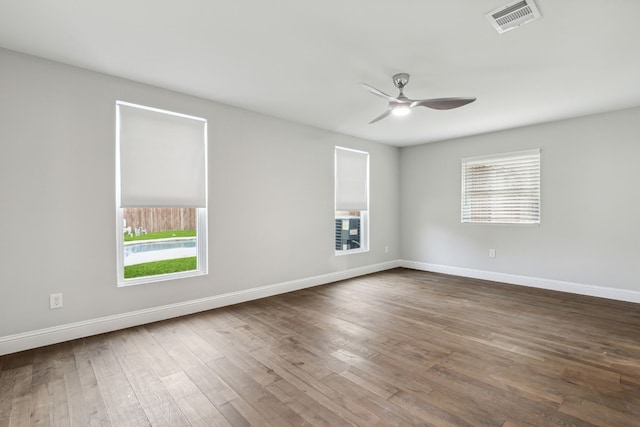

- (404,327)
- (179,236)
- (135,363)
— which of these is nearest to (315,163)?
(179,236)

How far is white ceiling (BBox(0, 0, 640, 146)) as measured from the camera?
81.1 inches

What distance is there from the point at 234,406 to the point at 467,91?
3.68 meters

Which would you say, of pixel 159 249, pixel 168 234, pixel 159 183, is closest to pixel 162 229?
pixel 168 234

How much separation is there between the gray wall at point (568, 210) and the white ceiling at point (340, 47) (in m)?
0.65

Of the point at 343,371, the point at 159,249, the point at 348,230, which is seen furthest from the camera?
the point at 348,230

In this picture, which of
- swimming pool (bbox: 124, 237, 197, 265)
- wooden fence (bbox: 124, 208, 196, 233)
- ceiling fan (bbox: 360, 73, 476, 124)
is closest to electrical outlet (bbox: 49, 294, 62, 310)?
swimming pool (bbox: 124, 237, 197, 265)

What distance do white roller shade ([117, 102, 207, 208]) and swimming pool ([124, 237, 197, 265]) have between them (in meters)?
0.54

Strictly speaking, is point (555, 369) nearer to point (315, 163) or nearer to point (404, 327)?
point (404, 327)

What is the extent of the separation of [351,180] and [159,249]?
348cm

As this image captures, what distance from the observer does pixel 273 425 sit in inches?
67.4

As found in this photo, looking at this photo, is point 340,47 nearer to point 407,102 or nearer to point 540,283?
point 407,102

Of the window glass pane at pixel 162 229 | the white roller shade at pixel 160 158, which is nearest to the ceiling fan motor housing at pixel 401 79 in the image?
the white roller shade at pixel 160 158

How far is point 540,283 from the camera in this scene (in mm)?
4707

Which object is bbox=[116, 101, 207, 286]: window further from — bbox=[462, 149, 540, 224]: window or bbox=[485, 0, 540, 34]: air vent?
bbox=[462, 149, 540, 224]: window
